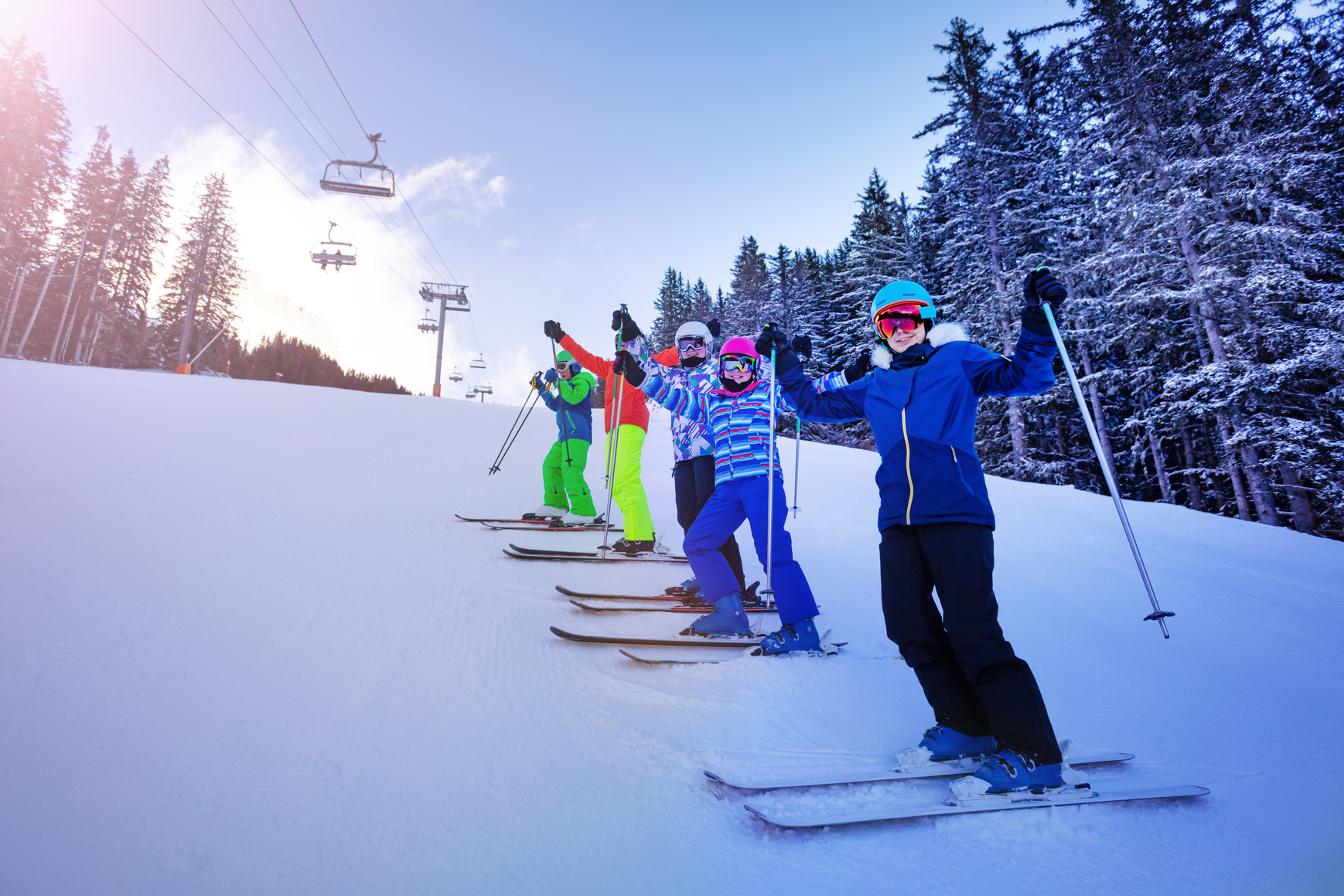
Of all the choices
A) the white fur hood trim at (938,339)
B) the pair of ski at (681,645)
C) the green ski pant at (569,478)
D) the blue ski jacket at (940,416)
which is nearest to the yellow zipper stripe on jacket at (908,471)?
the blue ski jacket at (940,416)

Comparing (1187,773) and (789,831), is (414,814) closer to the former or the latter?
(789,831)

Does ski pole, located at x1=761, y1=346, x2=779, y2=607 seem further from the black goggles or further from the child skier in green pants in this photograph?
the child skier in green pants

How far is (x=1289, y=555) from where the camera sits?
232 inches

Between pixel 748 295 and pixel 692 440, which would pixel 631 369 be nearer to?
pixel 692 440

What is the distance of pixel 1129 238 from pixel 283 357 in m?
39.7

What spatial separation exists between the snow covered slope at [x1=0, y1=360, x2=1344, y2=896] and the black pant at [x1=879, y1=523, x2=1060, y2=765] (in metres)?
0.28

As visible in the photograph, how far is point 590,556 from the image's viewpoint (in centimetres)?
472

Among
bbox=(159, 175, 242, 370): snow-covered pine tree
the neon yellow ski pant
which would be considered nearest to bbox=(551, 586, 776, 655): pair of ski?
the neon yellow ski pant

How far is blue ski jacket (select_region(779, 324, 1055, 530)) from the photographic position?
7.04 ft

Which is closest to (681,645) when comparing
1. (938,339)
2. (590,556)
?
(590,556)

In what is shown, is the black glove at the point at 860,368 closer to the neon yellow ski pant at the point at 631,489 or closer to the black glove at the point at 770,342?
the black glove at the point at 770,342

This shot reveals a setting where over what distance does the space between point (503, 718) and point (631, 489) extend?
3.17 meters

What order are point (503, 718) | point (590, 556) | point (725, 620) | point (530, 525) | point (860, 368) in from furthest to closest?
point (530, 525) → point (590, 556) → point (725, 620) → point (860, 368) → point (503, 718)

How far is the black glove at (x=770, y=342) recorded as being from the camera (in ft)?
10.4
